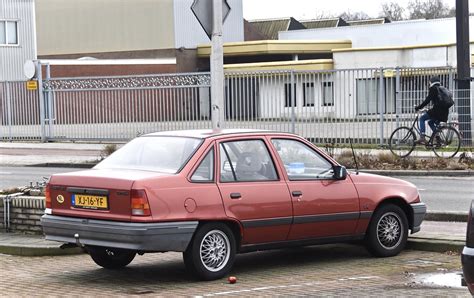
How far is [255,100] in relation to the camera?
28.9 m

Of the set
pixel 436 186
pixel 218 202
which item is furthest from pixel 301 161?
pixel 436 186

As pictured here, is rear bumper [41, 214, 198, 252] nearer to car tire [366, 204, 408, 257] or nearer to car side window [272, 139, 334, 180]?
car side window [272, 139, 334, 180]

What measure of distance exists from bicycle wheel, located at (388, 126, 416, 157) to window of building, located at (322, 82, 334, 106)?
189 inches

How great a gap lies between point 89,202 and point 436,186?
32.8 feet

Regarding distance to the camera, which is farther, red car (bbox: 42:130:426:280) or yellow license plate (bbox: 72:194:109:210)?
yellow license plate (bbox: 72:194:109:210)

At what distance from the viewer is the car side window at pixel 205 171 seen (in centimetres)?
814

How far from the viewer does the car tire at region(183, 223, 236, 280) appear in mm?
7922

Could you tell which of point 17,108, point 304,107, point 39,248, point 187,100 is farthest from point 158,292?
point 17,108

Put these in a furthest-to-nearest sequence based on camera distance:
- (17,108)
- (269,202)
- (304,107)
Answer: (17,108) → (304,107) → (269,202)

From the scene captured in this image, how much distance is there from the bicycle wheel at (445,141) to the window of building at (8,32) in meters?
31.0

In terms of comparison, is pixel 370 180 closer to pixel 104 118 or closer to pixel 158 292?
pixel 158 292

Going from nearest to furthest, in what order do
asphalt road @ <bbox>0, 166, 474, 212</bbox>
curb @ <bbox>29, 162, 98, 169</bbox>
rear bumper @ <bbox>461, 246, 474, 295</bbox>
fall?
rear bumper @ <bbox>461, 246, 474, 295</bbox>, asphalt road @ <bbox>0, 166, 474, 212</bbox>, curb @ <bbox>29, 162, 98, 169</bbox>

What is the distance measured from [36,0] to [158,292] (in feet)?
164

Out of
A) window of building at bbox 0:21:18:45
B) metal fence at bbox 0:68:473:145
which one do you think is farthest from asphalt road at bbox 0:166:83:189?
window of building at bbox 0:21:18:45
